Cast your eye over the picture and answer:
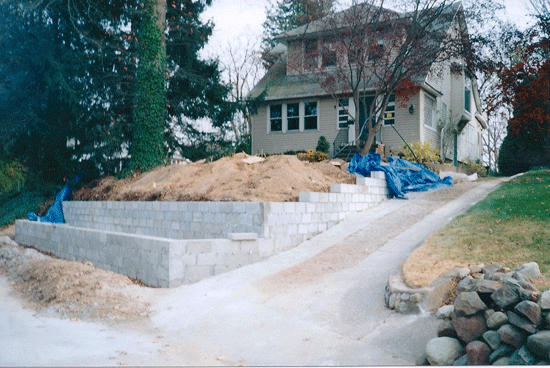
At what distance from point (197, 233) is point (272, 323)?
14.4 ft

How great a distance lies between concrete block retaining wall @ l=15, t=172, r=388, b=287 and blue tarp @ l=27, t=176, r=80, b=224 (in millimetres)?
2757

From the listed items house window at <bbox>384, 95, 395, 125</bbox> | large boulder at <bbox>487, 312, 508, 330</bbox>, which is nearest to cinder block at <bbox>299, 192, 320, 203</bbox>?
large boulder at <bbox>487, 312, 508, 330</bbox>

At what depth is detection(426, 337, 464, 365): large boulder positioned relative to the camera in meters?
4.09

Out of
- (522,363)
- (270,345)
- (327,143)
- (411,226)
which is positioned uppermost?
(327,143)

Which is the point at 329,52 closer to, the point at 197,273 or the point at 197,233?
the point at 197,233

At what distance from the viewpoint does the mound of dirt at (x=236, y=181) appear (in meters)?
9.80

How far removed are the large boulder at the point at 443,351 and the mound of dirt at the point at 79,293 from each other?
3.70 metres

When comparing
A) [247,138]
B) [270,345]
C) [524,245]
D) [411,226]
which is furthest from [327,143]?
[270,345]

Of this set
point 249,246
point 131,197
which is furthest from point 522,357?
point 131,197

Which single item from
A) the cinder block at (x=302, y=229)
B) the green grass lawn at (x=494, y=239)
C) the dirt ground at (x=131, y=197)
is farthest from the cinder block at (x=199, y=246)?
the green grass lawn at (x=494, y=239)

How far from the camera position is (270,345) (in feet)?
16.2

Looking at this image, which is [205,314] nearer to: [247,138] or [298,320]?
[298,320]

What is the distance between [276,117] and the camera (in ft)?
71.7

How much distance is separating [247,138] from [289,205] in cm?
1885
